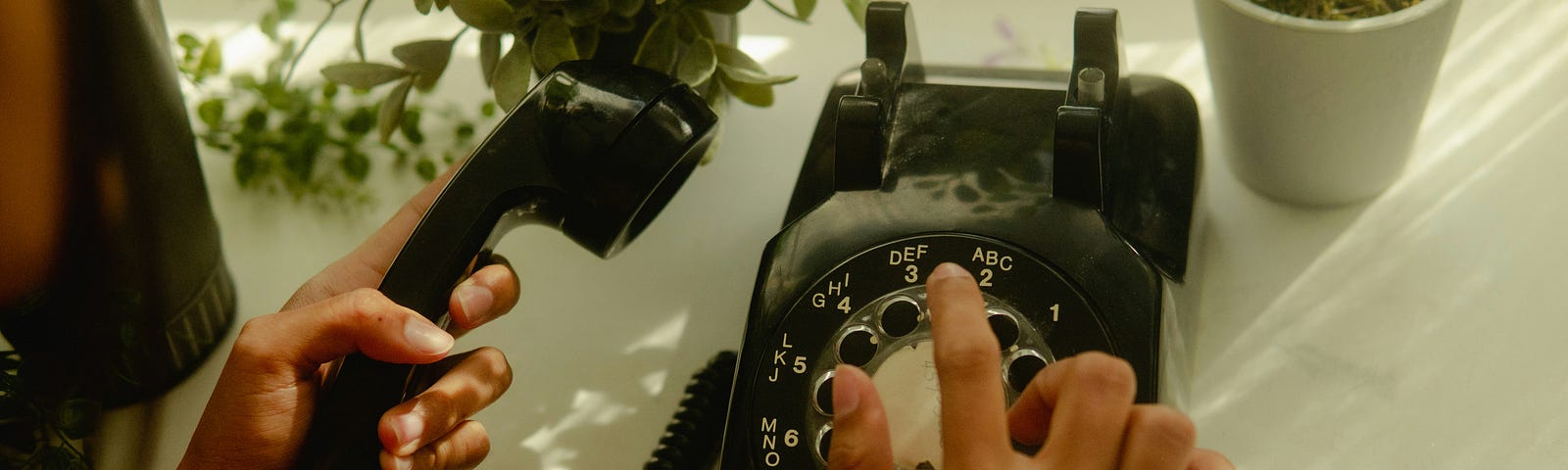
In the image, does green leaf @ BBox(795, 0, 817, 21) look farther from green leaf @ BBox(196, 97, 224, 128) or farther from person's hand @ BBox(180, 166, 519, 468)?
green leaf @ BBox(196, 97, 224, 128)

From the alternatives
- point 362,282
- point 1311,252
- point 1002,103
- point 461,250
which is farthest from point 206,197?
point 1311,252

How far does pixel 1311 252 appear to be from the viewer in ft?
2.85

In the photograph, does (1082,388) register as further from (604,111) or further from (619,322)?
(619,322)

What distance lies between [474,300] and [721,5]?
0.23m

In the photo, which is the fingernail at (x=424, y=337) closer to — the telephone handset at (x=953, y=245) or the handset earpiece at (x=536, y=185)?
the handset earpiece at (x=536, y=185)

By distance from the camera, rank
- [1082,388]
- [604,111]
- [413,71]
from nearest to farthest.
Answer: [1082,388], [604,111], [413,71]

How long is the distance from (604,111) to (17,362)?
0.38 meters

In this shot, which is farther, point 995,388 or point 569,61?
point 569,61

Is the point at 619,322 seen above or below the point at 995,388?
below

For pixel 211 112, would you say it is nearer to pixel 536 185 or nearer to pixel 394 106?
pixel 394 106

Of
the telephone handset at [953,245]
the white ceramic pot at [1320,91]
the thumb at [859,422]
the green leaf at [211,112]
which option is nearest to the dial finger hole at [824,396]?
the telephone handset at [953,245]

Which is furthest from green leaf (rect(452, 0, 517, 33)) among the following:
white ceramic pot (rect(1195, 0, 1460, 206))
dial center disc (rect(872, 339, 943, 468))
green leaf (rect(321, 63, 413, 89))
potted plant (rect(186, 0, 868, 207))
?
white ceramic pot (rect(1195, 0, 1460, 206))

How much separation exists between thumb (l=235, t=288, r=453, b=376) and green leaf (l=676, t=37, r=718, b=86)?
8.7 inches

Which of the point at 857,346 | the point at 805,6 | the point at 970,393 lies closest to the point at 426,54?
the point at 805,6
